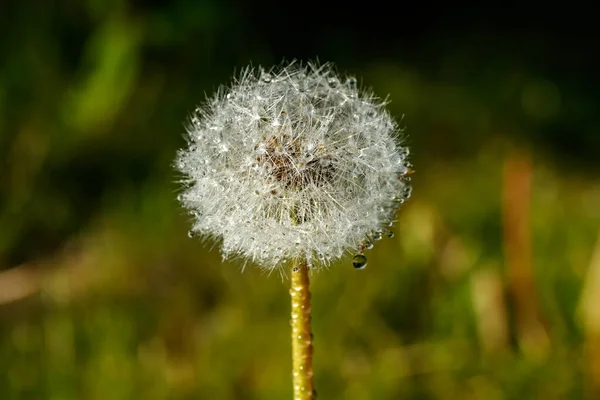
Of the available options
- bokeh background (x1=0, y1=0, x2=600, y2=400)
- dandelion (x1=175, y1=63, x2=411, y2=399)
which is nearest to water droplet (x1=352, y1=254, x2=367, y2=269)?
dandelion (x1=175, y1=63, x2=411, y2=399)

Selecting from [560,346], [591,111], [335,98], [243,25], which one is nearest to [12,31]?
[243,25]

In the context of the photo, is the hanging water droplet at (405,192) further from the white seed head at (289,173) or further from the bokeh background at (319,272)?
the bokeh background at (319,272)

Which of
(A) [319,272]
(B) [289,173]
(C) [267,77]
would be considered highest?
(A) [319,272]

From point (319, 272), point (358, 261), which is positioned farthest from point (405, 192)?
point (319, 272)

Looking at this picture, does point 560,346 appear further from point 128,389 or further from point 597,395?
point 128,389

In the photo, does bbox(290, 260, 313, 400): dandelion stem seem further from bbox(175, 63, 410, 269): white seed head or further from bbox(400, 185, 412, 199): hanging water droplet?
bbox(400, 185, 412, 199): hanging water droplet

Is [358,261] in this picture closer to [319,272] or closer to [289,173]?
[289,173]

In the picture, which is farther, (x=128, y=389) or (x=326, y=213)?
(x=128, y=389)
